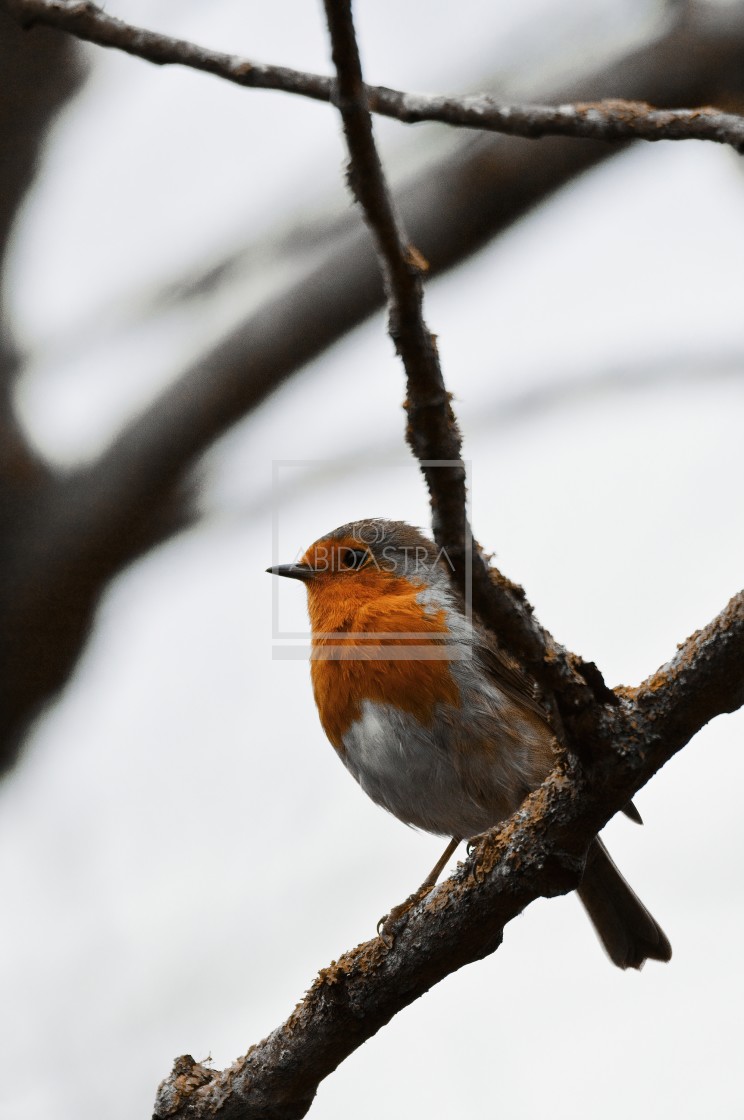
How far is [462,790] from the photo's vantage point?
175 inches

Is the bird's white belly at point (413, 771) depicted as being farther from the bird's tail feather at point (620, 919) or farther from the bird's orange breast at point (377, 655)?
the bird's tail feather at point (620, 919)

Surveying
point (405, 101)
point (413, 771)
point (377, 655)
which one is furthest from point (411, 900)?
point (405, 101)

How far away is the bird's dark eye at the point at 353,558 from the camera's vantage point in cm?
516

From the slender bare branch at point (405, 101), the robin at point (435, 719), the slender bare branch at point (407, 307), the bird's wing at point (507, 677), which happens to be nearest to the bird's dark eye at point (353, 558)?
the robin at point (435, 719)

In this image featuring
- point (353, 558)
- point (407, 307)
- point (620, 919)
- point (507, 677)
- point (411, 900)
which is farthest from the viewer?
point (353, 558)

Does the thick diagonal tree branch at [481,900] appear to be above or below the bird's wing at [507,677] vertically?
below

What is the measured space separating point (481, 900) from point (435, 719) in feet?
3.98

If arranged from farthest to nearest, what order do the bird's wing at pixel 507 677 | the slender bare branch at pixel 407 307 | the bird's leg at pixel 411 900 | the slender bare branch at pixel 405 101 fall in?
the bird's wing at pixel 507 677 < the bird's leg at pixel 411 900 < the slender bare branch at pixel 405 101 < the slender bare branch at pixel 407 307

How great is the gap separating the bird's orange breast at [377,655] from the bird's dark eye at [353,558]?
5.5 inches

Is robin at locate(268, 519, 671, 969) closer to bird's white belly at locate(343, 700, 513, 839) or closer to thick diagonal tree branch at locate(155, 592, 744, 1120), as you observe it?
bird's white belly at locate(343, 700, 513, 839)

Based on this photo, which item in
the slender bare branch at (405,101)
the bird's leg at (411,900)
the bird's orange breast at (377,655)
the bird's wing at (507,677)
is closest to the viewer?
the slender bare branch at (405,101)

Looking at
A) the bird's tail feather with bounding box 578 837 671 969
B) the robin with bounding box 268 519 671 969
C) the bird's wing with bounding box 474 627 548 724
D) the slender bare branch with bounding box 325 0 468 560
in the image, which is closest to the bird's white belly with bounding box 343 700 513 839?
the robin with bounding box 268 519 671 969

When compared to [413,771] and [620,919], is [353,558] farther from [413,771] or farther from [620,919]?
[620,919]

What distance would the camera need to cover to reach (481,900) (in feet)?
10.4
